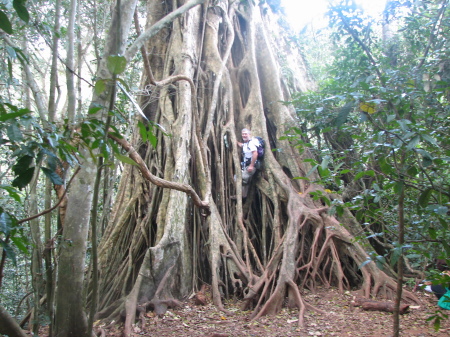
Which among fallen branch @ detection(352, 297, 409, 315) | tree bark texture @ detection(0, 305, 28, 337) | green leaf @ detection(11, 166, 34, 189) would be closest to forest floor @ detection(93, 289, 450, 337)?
fallen branch @ detection(352, 297, 409, 315)

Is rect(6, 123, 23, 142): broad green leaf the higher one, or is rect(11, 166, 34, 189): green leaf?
rect(6, 123, 23, 142): broad green leaf

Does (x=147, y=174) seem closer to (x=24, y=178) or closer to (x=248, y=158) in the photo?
(x=24, y=178)

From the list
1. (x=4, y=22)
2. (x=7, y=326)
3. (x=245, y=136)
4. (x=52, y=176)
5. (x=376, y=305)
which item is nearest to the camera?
(x=4, y=22)

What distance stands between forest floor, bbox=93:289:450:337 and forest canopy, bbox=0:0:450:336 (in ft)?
0.44

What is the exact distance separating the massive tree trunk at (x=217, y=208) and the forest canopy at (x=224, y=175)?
0.07ft

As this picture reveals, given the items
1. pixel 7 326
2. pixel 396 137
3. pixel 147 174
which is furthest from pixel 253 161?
pixel 7 326

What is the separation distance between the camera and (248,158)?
18.0 feet

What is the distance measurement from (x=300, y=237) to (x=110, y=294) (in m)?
2.42

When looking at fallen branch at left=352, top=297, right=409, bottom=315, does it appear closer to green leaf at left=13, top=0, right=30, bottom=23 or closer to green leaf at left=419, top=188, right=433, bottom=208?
green leaf at left=419, top=188, right=433, bottom=208

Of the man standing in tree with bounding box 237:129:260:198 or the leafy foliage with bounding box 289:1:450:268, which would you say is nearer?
the leafy foliage with bounding box 289:1:450:268

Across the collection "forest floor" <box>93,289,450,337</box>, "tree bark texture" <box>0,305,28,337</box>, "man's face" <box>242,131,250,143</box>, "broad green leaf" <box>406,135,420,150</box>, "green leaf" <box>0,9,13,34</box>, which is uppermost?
"man's face" <box>242,131,250,143</box>

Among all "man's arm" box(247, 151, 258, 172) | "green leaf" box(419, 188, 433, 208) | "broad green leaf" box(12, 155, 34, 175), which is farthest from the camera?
"man's arm" box(247, 151, 258, 172)

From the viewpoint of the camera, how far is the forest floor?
3.16 meters

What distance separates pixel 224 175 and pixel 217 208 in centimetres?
62
